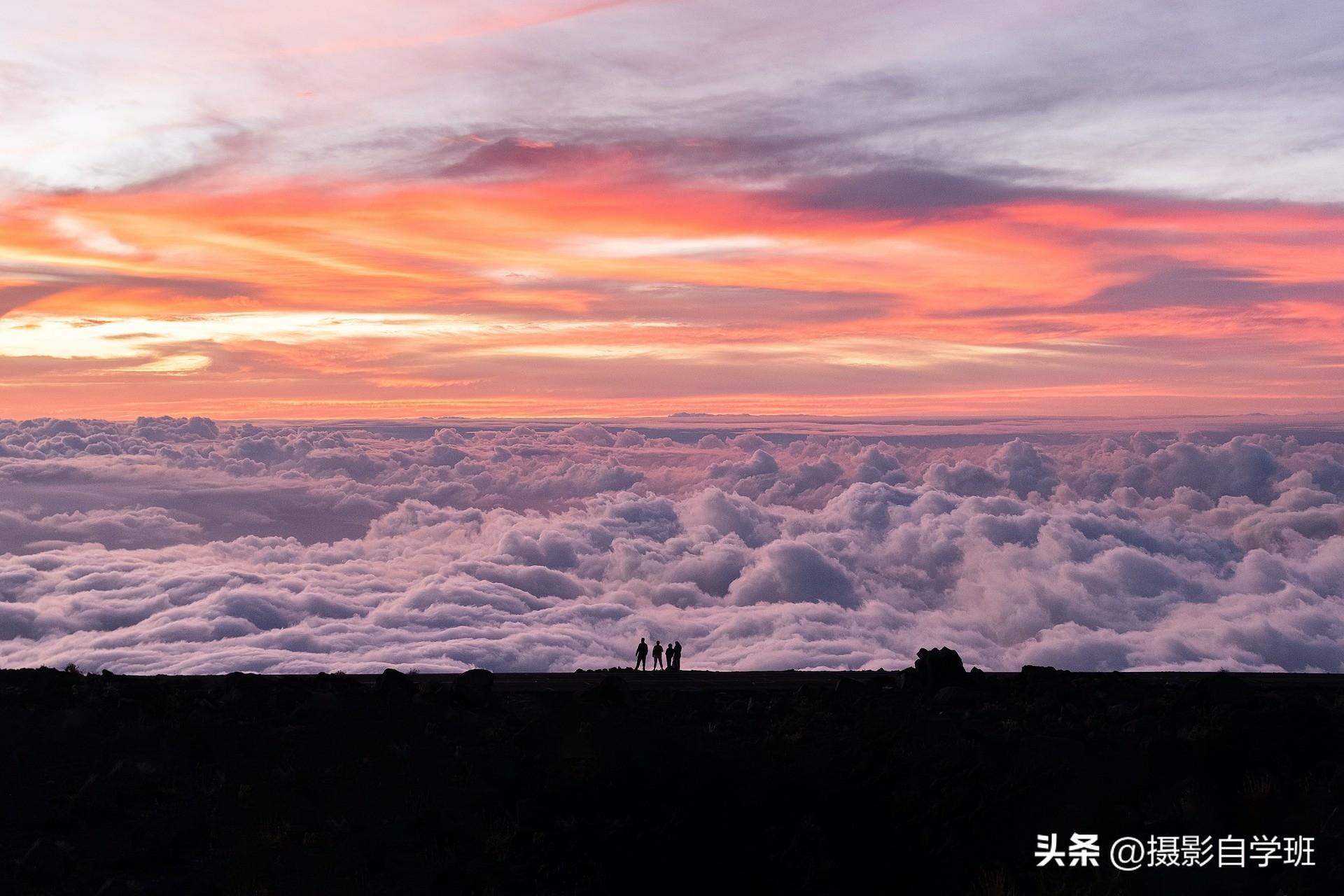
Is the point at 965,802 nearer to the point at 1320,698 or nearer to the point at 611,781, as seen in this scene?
the point at 611,781

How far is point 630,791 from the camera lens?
17.4 m

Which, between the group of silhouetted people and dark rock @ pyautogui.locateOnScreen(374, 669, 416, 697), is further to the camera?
the group of silhouetted people

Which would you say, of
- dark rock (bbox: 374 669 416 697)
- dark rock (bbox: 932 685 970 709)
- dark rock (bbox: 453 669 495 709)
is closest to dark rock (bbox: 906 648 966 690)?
dark rock (bbox: 932 685 970 709)

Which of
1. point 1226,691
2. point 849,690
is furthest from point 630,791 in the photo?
point 1226,691

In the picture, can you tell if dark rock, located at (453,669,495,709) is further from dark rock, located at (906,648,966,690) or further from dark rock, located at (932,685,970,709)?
dark rock, located at (906,648,966,690)

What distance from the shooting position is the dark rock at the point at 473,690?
2356 centimetres

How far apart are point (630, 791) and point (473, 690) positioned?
743cm

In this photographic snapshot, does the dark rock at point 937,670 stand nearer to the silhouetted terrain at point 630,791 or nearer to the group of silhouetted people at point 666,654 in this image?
the silhouetted terrain at point 630,791

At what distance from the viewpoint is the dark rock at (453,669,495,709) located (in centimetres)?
2356

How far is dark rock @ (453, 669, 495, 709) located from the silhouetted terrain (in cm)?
5

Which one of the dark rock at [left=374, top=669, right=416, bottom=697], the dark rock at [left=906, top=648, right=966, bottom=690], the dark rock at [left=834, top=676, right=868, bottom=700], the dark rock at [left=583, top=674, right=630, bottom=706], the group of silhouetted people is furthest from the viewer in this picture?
the group of silhouetted people

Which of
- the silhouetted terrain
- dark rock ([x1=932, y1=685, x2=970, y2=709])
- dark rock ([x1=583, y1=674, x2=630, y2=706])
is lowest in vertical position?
the silhouetted terrain

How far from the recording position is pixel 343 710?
2144 cm

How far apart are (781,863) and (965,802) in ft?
10.8
